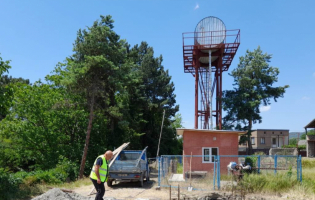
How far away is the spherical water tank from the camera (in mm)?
25375

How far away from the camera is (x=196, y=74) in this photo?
1058 inches

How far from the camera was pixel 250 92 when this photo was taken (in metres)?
29.3

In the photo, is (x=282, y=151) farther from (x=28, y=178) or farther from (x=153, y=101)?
(x=28, y=178)

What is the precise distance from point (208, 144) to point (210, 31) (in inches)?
458

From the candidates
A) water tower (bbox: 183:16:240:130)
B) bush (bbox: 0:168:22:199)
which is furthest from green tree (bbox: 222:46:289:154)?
bush (bbox: 0:168:22:199)

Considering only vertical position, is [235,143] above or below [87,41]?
below

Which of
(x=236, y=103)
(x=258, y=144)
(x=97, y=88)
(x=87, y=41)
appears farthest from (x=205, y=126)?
(x=258, y=144)

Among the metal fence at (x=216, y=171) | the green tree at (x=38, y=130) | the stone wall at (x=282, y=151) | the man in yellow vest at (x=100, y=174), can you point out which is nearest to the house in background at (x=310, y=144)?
the stone wall at (x=282, y=151)

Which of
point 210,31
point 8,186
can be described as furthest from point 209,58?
point 8,186

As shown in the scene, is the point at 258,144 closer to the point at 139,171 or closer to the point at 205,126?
the point at 205,126

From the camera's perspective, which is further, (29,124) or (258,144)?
(258,144)

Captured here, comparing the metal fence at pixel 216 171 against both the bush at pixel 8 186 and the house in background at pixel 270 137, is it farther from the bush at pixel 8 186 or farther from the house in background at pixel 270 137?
the house in background at pixel 270 137

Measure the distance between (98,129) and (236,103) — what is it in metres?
13.7

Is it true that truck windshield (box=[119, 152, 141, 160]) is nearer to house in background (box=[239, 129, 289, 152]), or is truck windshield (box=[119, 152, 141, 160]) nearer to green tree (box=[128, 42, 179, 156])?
green tree (box=[128, 42, 179, 156])
